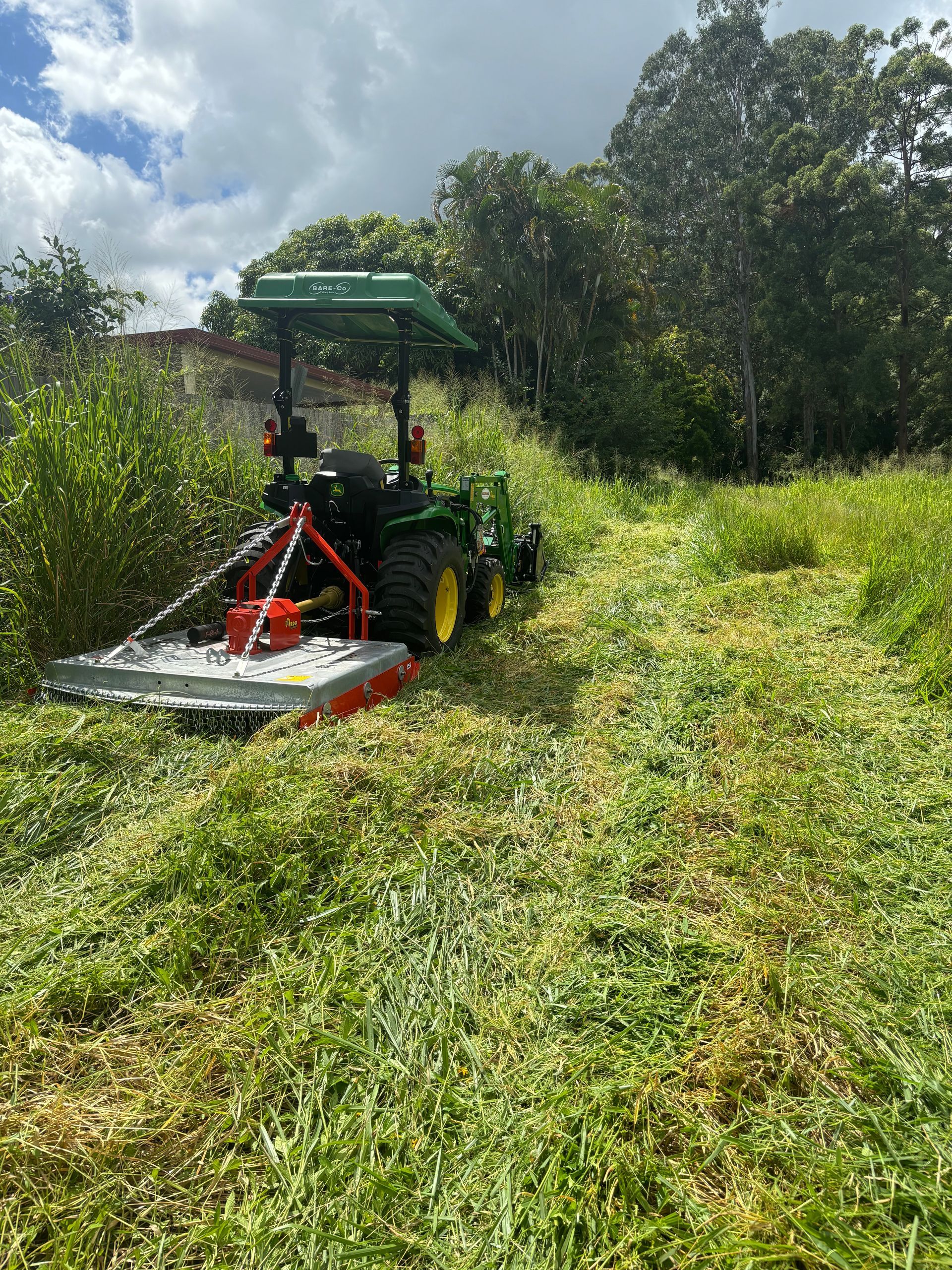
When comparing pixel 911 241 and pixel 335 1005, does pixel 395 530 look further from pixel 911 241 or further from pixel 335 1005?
pixel 911 241

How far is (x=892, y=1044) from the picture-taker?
1521 millimetres

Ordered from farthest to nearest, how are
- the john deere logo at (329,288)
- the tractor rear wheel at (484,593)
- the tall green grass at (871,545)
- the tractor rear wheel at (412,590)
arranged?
the tractor rear wheel at (484,593) → the tall green grass at (871,545) → the john deere logo at (329,288) → the tractor rear wheel at (412,590)

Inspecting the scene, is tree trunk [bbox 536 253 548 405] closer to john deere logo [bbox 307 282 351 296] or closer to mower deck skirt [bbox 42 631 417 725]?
john deere logo [bbox 307 282 351 296]

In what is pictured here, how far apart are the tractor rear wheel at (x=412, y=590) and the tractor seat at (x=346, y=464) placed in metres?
0.43

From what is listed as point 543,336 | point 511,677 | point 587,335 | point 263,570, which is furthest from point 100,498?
point 587,335

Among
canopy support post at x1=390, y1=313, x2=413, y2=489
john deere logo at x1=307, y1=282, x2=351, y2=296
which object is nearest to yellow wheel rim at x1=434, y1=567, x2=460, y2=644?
canopy support post at x1=390, y1=313, x2=413, y2=489

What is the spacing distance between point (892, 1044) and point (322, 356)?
61.1 feet

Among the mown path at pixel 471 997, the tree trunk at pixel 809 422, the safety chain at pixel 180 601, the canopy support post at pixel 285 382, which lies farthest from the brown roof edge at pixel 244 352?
the tree trunk at pixel 809 422

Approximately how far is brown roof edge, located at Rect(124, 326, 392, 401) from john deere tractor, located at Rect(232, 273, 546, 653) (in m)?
0.39

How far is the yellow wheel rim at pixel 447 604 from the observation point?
434cm

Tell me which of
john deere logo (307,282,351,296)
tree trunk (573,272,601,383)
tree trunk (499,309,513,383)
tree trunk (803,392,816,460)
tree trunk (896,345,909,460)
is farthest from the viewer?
tree trunk (803,392,816,460)

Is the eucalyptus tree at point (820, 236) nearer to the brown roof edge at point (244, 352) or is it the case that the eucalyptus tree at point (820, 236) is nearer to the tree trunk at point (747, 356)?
the tree trunk at point (747, 356)

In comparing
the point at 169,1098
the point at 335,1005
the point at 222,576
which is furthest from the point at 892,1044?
the point at 222,576

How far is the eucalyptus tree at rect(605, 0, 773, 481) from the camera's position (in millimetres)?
25391
